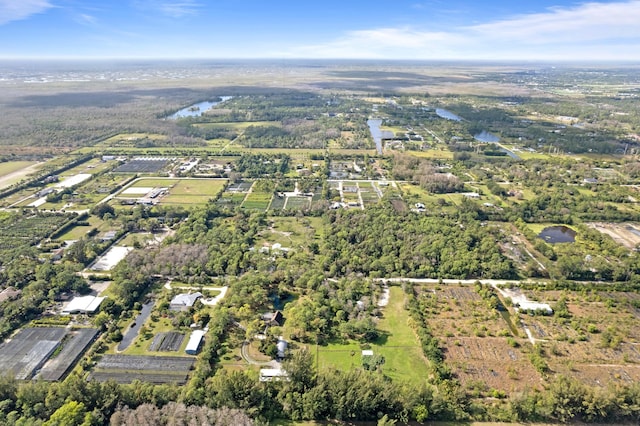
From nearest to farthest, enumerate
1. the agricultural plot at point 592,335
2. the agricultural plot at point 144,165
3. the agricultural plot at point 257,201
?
1. the agricultural plot at point 592,335
2. the agricultural plot at point 257,201
3. the agricultural plot at point 144,165

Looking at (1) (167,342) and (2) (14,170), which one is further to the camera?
(2) (14,170)

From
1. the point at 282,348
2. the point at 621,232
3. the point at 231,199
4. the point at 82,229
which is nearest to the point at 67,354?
the point at 282,348

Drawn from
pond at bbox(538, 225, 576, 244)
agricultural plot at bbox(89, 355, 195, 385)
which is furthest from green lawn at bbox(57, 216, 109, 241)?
pond at bbox(538, 225, 576, 244)

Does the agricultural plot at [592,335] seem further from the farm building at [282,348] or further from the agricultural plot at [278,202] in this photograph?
the agricultural plot at [278,202]

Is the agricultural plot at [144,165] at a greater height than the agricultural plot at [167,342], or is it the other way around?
the agricultural plot at [144,165]

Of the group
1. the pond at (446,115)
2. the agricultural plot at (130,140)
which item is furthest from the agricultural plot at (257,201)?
the pond at (446,115)

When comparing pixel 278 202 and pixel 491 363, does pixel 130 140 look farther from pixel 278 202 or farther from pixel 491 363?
pixel 491 363
